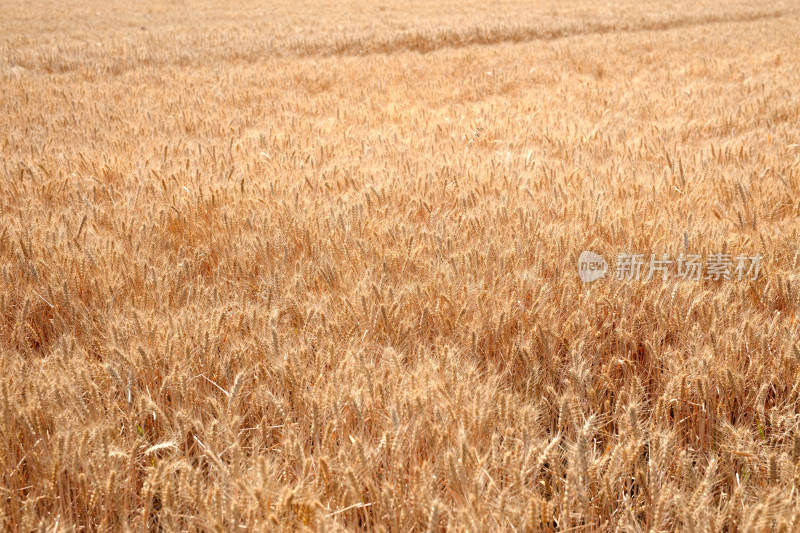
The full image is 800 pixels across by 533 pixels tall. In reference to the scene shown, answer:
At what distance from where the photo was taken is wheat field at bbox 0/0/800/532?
105 cm

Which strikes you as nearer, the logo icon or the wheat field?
the wheat field

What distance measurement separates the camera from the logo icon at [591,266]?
76.1 inches

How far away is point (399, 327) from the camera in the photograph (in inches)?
63.7

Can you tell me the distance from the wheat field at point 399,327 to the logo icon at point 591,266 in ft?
0.12

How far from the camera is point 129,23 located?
1717 cm

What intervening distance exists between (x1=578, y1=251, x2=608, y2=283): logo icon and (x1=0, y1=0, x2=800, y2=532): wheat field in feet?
0.12

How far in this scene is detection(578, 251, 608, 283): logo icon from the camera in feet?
6.34

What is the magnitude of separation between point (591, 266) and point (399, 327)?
31.8 inches

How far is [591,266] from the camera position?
2.00 metres

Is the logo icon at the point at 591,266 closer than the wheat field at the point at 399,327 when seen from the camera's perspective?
No

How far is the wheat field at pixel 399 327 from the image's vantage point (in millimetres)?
1051

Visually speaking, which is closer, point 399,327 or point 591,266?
point 399,327

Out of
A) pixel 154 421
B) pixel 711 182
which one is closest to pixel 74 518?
pixel 154 421

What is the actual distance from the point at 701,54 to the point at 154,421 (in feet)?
31.2
